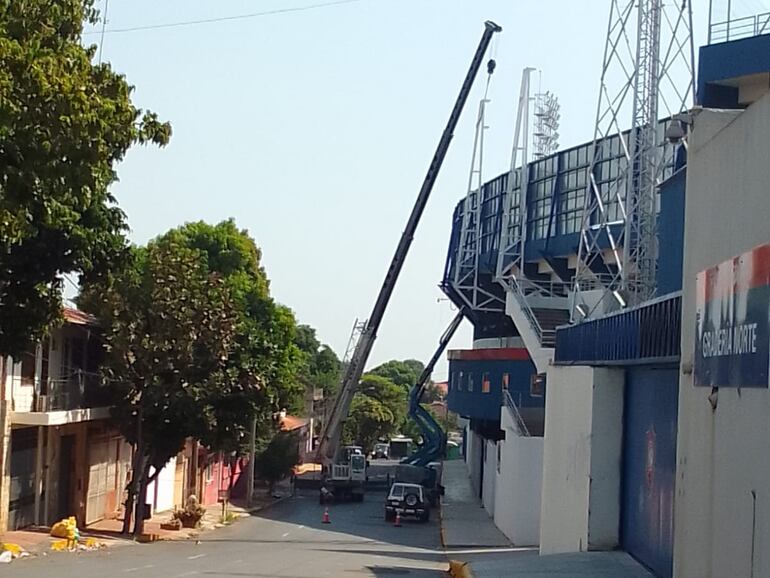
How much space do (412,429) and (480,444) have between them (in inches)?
2649

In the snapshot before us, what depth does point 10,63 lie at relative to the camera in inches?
489

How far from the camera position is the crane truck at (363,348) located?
5659cm

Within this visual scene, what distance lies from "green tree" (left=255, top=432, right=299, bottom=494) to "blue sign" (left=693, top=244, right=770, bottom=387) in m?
49.3

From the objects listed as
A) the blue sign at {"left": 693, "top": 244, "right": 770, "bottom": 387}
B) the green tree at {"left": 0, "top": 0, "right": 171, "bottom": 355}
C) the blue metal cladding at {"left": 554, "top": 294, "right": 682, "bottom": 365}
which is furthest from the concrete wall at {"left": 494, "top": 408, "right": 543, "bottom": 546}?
the blue sign at {"left": 693, "top": 244, "right": 770, "bottom": 387}

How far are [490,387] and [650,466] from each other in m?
39.0

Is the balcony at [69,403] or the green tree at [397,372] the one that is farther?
the green tree at [397,372]

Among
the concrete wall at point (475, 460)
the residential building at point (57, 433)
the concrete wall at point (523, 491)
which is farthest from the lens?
the concrete wall at point (475, 460)

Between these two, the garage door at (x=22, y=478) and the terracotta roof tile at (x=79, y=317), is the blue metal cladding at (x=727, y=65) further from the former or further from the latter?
the garage door at (x=22, y=478)

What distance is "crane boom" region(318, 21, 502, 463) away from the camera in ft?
185

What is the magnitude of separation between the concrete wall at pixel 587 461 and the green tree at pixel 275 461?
35.2 metres

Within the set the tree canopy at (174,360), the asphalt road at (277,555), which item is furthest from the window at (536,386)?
the tree canopy at (174,360)

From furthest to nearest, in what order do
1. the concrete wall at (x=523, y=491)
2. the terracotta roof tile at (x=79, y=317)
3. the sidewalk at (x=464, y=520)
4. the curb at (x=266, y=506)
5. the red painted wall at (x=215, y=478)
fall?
the red painted wall at (x=215, y=478), the curb at (x=266, y=506), the sidewalk at (x=464, y=520), the concrete wall at (x=523, y=491), the terracotta roof tile at (x=79, y=317)

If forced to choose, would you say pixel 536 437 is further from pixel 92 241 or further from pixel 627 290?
pixel 92 241

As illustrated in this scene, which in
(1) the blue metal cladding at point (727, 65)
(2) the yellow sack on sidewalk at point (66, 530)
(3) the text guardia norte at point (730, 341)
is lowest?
(2) the yellow sack on sidewalk at point (66, 530)
